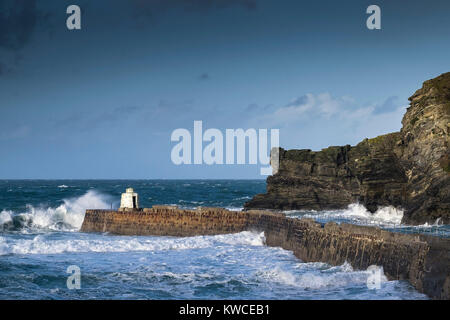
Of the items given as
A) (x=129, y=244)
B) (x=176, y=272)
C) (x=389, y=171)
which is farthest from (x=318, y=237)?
(x=389, y=171)

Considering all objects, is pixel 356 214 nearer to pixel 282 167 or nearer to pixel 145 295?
pixel 282 167

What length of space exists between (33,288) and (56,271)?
8.77ft

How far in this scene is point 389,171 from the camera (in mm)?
41281

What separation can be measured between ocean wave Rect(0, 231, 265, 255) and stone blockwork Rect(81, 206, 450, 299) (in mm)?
1160

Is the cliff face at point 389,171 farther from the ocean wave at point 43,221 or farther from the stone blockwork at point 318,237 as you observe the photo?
the ocean wave at point 43,221

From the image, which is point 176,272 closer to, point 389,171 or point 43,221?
point 43,221

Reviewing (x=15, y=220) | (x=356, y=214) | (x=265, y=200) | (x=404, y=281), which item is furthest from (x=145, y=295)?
(x=265, y=200)

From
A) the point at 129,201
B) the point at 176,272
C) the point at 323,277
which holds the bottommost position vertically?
the point at 176,272

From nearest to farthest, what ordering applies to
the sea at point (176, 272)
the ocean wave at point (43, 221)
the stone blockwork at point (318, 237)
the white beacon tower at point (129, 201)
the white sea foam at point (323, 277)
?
1. the stone blockwork at point (318, 237)
2. the sea at point (176, 272)
3. the white sea foam at point (323, 277)
4. the white beacon tower at point (129, 201)
5. the ocean wave at point (43, 221)

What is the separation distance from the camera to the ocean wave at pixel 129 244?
2488cm

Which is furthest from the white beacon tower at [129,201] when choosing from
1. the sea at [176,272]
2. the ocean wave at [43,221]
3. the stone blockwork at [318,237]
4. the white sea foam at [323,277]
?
the white sea foam at [323,277]

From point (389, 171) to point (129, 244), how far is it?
2327cm

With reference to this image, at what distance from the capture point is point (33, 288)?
1683 cm

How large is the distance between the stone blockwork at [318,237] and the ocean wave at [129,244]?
1.16 m
